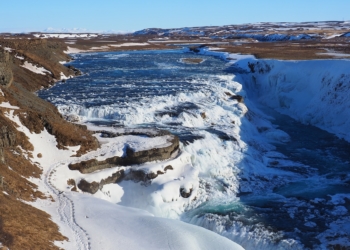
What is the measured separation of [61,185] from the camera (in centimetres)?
1583

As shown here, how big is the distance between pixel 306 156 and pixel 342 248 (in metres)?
10.3

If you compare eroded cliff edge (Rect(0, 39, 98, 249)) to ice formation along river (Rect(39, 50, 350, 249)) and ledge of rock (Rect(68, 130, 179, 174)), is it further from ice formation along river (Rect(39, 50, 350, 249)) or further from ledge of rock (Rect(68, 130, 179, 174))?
ice formation along river (Rect(39, 50, 350, 249))

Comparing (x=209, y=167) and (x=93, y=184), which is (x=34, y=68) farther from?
(x=93, y=184)

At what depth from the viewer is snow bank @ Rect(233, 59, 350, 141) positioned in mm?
30156

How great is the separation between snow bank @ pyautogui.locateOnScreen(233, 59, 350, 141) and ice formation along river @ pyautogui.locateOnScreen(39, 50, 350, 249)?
11cm

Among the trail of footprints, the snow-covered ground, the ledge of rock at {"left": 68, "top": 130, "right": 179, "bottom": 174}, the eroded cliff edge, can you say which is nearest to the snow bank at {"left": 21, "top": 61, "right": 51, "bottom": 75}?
the eroded cliff edge

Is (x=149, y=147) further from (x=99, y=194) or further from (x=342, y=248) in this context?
(x=342, y=248)

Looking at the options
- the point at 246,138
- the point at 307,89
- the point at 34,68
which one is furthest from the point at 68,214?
the point at 34,68

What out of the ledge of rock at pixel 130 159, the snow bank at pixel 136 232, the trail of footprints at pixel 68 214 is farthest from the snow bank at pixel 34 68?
the snow bank at pixel 136 232

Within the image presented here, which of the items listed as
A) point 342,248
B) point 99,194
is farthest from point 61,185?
point 342,248

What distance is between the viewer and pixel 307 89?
114ft

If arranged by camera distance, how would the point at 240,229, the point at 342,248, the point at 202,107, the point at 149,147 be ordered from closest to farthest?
the point at 342,248 → the point at 240,229 → the point at 149,147 → the point at 202,107

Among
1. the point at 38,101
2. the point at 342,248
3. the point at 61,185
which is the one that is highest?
the point at 38,101

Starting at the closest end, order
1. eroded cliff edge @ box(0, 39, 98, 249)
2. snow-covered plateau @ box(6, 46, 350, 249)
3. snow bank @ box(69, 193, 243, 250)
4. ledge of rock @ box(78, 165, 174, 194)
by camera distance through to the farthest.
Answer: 1. eroded cliff edge @ box(0, 39, 98, 249)
2. snow bank @ box(69, 193, 243, 250)
3. snow-covered plateau @ box(6, 46, 350, 249)
4. ledge of rock @ box(78, 165, 174, 194)
